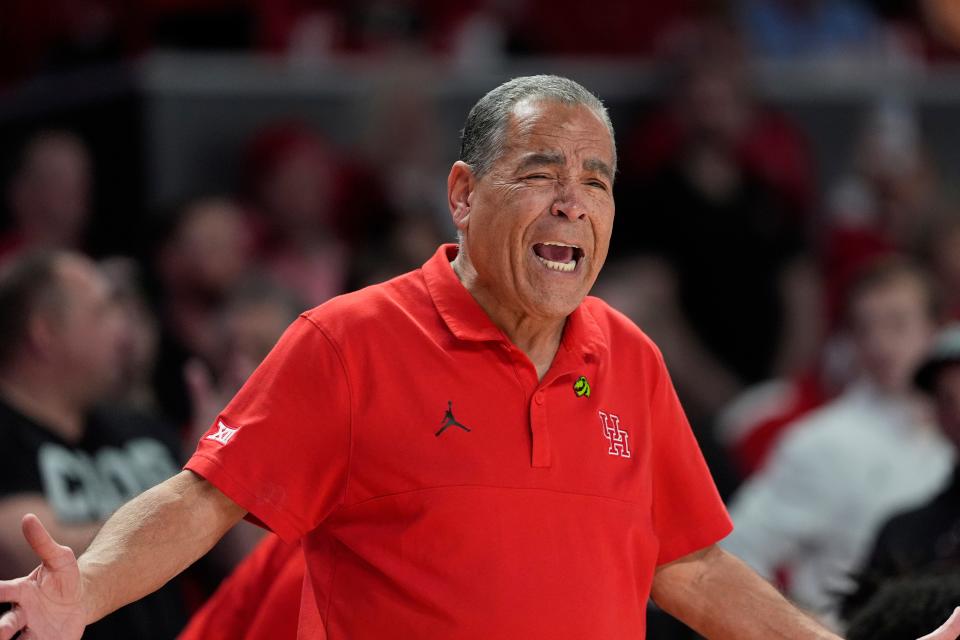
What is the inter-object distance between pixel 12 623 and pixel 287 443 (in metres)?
0.57

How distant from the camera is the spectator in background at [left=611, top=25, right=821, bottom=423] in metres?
8.11

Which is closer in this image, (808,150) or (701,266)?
(701,266)

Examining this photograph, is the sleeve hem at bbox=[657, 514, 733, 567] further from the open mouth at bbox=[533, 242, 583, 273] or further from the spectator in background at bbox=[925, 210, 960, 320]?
the spectator in background at bbox=[925, 210, 960, 320]

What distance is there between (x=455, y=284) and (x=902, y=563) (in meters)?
1.81

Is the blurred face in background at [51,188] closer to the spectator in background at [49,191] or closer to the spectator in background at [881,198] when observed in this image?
the spectator in background at [49,191]

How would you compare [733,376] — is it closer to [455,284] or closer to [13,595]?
[455,284]

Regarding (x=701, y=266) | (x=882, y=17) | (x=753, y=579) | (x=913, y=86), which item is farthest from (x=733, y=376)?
(x=753, y=579)

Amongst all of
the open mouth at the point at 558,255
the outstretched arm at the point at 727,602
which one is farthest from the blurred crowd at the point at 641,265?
the open mouth at the point at 558,255

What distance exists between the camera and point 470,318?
10.3 feet

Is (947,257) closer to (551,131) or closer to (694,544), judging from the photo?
(694,544)

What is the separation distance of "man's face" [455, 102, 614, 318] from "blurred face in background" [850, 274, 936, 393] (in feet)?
13.1

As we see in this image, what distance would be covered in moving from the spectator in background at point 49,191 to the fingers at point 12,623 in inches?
183

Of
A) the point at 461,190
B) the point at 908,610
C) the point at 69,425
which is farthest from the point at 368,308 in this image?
the point at 69,425

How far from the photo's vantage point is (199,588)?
17.3 ft
